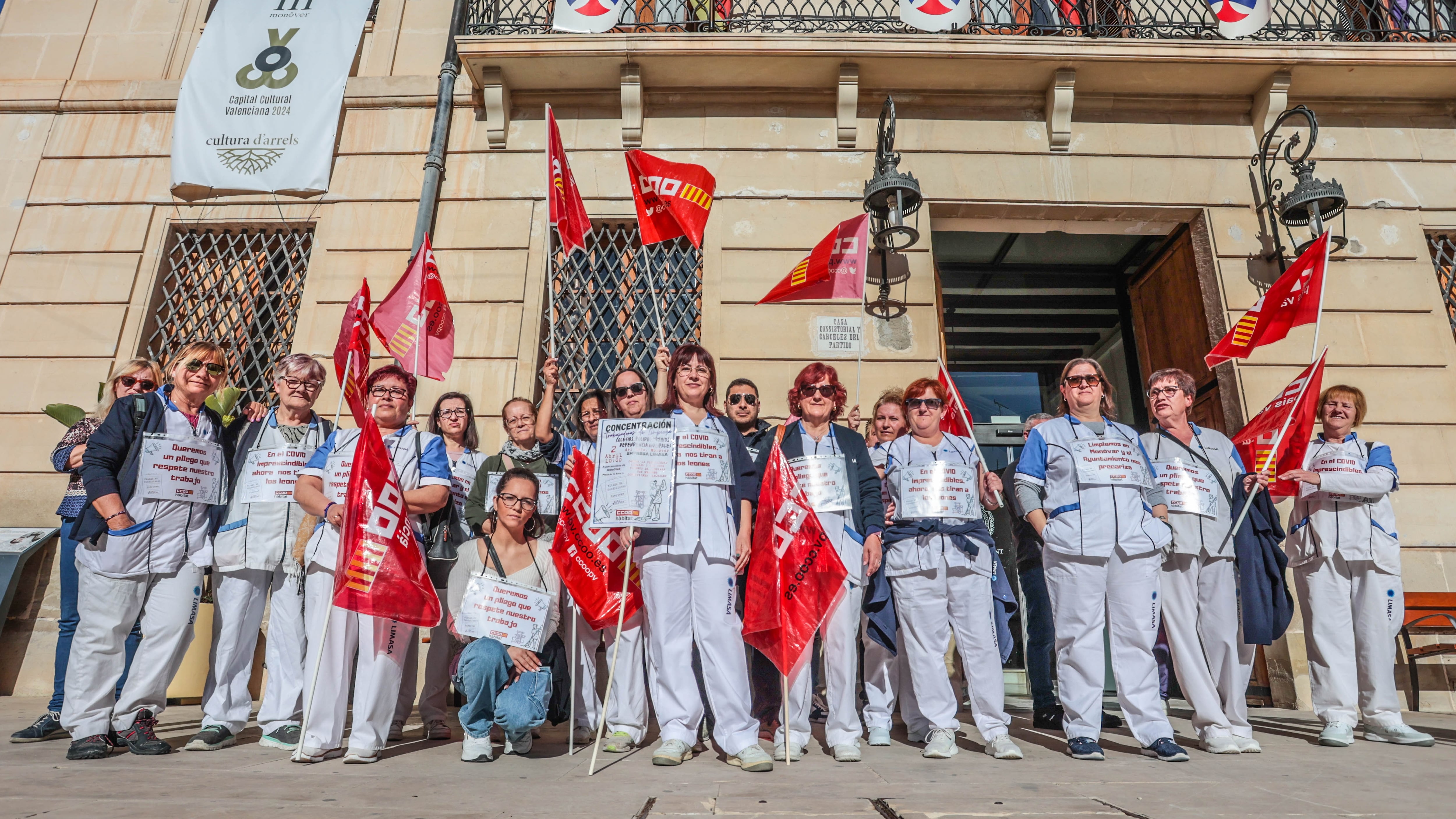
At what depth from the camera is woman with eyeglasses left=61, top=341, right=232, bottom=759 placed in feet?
11.5

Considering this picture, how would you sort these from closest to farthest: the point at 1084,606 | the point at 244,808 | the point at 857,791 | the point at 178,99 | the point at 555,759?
the point at 244,808 < the point at 857,791 < the point at 555,759 < the point at 1084,606 < the point at 178,99

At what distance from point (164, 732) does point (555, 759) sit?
234 cm

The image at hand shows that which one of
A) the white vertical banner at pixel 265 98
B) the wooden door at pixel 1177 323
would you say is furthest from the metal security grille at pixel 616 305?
the wooden door at pixel 1177 323

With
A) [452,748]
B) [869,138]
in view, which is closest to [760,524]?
[452,748]

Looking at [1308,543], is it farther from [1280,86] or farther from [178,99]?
[178,99]

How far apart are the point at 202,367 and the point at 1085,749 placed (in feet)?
14.6

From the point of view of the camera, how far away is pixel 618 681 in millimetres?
3967

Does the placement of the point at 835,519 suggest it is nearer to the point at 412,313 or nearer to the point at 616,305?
the point at 412,313

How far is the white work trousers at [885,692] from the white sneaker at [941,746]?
12.9 inches

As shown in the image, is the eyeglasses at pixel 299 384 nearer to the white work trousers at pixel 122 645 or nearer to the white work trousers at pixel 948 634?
the white work trousers at pixel 122 645

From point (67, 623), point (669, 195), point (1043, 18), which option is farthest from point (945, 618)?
point (1043, 18)

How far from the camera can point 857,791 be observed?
2.78 meters

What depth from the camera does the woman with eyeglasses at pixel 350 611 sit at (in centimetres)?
340

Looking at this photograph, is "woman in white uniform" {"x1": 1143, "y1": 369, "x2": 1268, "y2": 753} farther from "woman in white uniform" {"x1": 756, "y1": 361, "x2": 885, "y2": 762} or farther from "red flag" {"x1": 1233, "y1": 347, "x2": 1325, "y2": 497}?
"woman in white uniform" {"x1": 756, "y1": 361, "x2": 885, "y2": 762}
